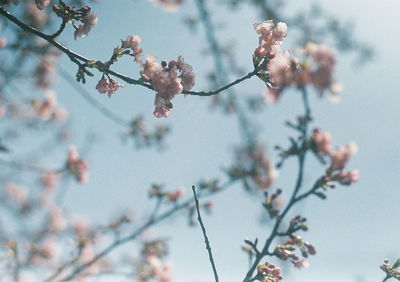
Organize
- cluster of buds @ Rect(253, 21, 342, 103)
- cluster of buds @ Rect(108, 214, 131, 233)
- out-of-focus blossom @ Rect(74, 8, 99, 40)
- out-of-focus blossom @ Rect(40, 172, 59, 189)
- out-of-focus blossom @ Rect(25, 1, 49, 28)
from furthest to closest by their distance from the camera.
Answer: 1. out-of-focus blossom @ Rect(40, 172, 59, 189)
2. out-of-focus blossom @ Rect(25, 1, 49, 28)
3. cluster of buds @ Rect(108, 214, 131, 233)
4. out-of-focus blossom @ Rect(74, 8, 99, 40)
5. cluster of buds @ Rect(253, 21, 342, 103)

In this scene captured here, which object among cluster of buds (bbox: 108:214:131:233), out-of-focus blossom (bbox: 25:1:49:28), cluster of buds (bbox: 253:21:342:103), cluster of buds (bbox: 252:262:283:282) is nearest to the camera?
cluster of buds (bbox: 253:21:342:103)

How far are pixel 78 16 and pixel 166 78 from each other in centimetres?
77

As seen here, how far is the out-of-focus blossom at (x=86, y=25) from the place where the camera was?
2094 mm

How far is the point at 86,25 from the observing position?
6.95 feet

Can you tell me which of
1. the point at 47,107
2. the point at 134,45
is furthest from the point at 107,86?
the point at 47,107

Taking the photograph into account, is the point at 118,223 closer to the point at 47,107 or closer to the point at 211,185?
the point at 211,185

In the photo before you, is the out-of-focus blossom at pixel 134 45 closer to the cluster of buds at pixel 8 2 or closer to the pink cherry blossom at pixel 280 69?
the cluster of buds at pixel 8 2

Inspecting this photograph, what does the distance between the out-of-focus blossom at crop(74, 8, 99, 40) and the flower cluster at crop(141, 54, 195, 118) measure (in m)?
0.47

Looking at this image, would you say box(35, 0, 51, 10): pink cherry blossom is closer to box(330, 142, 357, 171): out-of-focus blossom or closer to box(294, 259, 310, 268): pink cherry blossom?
box(330, 142, 357, 171): out-of-focus blossom

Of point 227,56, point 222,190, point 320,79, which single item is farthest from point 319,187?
point 227,56

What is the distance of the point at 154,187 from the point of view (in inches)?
167

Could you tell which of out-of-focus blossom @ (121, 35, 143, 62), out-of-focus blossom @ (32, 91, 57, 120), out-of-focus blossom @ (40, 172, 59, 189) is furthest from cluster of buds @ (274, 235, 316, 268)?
out-of-focus blossom @ (40, 172, 59, 189)

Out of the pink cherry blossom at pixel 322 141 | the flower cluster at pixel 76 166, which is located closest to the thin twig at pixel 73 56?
the pink cherry blossom at pixel 322 141

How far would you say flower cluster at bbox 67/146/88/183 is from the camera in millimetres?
5055
